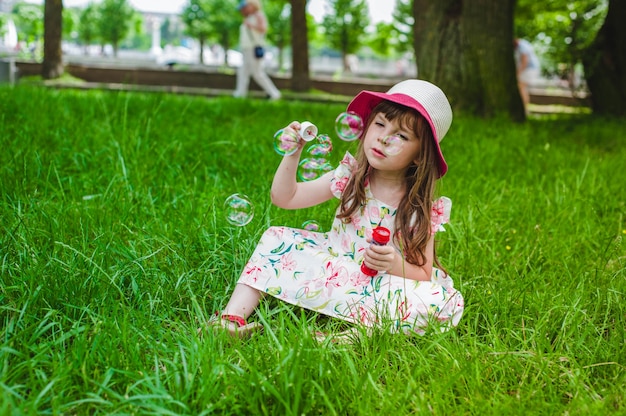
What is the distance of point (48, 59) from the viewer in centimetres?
1355

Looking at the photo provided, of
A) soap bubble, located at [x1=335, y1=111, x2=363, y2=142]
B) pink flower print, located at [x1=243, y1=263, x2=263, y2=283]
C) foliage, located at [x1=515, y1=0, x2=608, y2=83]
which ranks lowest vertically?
pink flower print, located at [x1=243, y1=263, x2=263, y2=283]

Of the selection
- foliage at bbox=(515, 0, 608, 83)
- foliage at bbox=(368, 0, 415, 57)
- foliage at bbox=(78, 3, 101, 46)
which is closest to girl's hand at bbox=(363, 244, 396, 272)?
foliage at bbox=(515, 0, 608, 83)

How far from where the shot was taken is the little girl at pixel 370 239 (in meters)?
2.25

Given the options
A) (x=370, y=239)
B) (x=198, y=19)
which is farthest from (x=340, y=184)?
(x=198, y=19)

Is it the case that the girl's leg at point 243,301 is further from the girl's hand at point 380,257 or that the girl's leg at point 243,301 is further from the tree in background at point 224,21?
the tree in background at point 224,21

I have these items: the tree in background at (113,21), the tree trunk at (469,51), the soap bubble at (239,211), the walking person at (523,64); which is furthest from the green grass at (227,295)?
the tree in background at (113,21)

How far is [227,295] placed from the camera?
2422 mm

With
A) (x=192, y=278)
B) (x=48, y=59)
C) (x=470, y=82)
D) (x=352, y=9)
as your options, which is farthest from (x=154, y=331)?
(x=352, y=9)

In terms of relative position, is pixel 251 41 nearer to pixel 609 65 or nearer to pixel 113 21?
pixel 609 65

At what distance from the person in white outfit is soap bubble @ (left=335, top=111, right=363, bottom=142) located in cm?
738

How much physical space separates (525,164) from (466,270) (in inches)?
93.1

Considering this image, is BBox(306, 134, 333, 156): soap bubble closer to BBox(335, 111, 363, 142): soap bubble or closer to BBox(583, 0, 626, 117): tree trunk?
BBox(335, 111, 363, 142): soap bubble

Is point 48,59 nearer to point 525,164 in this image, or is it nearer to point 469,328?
point 525,164

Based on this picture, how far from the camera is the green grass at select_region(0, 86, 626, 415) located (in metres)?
1.72
